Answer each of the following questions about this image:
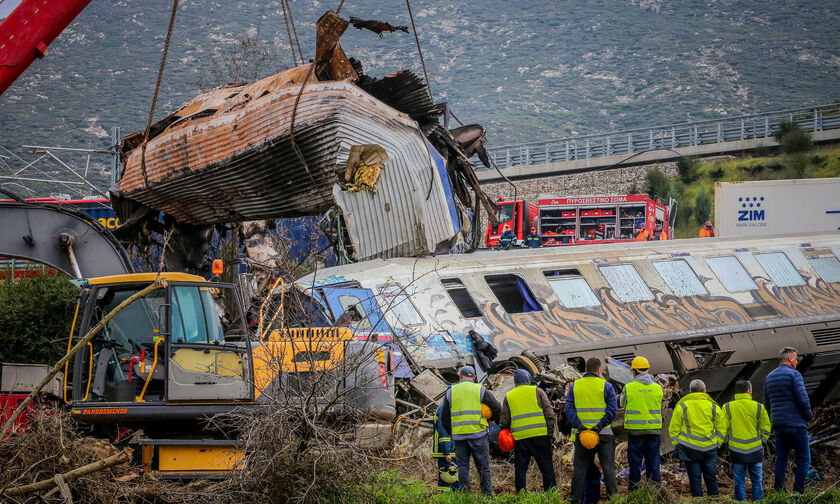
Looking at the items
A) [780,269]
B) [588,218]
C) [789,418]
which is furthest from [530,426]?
[588,218]

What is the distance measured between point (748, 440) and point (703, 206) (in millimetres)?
39303

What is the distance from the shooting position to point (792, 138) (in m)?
48.2

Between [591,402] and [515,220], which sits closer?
[591,402]

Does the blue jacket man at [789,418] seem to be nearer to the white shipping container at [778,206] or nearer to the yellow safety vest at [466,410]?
the yellow safety vest at [466,410]

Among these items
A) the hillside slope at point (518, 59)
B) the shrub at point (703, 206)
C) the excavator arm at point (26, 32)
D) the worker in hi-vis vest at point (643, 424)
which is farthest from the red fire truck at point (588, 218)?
the hillside slope at point (518, 59)

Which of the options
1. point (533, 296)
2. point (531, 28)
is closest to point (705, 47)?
point (531, 28)

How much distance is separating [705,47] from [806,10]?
956 inches

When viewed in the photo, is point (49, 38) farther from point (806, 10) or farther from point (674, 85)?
point (806, 10)

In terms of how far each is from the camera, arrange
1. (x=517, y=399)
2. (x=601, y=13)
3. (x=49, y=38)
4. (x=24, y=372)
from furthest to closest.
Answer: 1. (x=601, y=13)
2. (x=24, y=372)
3. (x=517, y=399)
4. (x=49, y=38)

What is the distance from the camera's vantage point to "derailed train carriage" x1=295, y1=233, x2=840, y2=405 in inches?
509

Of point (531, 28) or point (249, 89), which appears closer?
point (249, 89)

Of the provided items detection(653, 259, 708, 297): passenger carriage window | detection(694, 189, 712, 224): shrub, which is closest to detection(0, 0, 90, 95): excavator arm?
detection(653, 259, 708, 297): passenger carriage window

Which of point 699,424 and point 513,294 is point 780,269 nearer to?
point 513,294

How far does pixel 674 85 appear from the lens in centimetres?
11975
